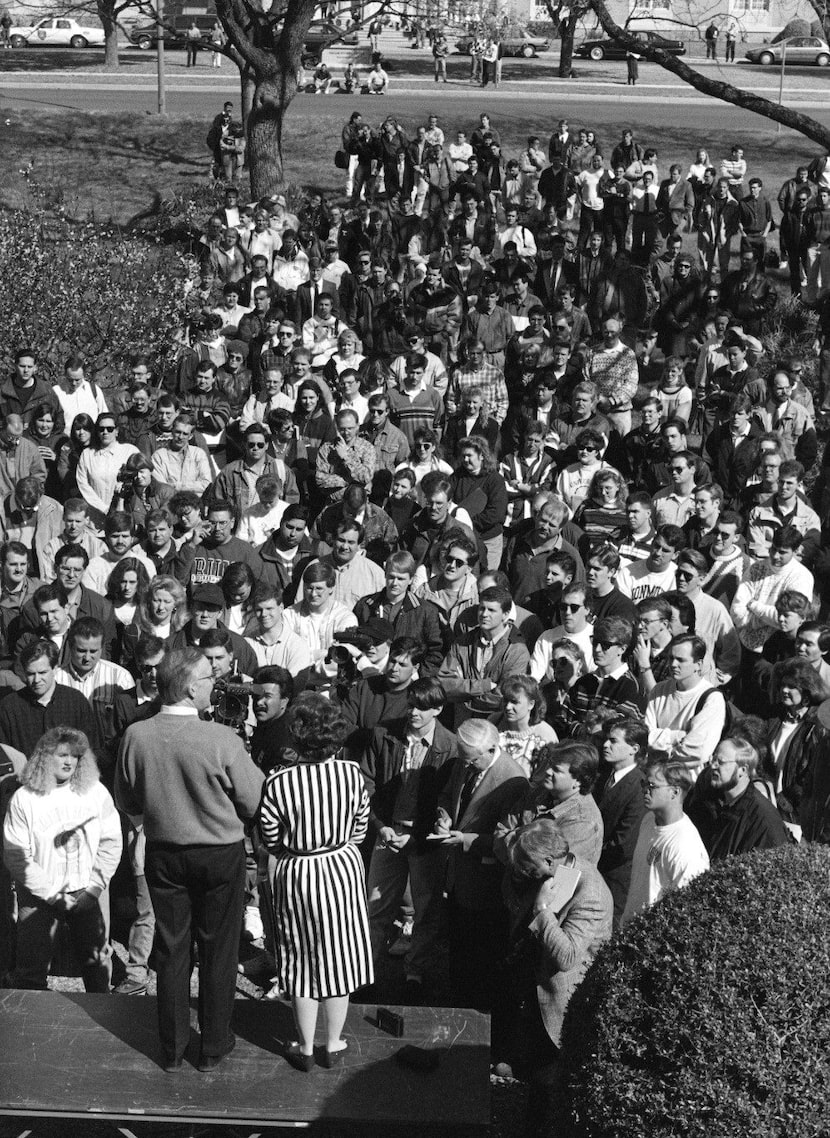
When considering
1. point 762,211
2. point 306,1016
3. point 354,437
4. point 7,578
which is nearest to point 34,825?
point 306,1016

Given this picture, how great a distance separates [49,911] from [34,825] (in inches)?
19.4

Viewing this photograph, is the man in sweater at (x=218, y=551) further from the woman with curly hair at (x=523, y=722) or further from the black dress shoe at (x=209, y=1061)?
the black dress shoe at (x=209, y=1061)

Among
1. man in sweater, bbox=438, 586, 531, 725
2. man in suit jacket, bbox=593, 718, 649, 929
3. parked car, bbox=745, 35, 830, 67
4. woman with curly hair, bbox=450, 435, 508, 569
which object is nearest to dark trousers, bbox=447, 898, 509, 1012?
man in suit jacket, bbox=593, 718, 649, 929

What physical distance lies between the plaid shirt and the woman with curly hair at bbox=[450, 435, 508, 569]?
7.79 feet

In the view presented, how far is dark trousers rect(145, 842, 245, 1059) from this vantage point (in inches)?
223

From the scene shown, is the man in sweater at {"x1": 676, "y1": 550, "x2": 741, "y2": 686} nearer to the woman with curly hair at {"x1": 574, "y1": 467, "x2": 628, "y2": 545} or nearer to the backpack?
the backpack

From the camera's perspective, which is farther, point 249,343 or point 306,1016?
point 249,343

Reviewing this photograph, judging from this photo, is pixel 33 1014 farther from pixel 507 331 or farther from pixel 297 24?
pixel 297 24

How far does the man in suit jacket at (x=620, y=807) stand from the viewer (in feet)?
22.5

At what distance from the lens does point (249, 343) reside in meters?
13.9

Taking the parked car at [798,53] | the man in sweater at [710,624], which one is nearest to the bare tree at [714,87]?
the man in sweater at [710,624]

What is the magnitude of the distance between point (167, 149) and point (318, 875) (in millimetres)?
22585

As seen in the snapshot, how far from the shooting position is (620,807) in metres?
6.89

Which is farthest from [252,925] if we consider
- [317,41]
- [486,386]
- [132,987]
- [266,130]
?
[317,41]
